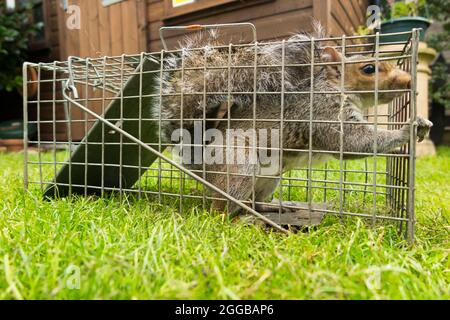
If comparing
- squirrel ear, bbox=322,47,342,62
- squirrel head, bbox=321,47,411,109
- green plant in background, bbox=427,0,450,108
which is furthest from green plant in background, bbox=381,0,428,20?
squirrel ear, bbox=322,47,342,62

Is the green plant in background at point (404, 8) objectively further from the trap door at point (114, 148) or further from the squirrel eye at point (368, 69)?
the trap door at point (114, 148)

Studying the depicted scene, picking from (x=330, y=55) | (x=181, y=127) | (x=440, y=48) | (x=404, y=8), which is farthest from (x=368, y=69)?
(x=440, y=48)

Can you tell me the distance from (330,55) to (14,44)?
5.74 metres

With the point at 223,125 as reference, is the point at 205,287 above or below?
below

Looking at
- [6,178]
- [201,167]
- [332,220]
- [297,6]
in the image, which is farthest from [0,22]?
[332,220]

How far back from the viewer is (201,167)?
177 centimetres

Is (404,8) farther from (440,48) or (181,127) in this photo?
(181,127)

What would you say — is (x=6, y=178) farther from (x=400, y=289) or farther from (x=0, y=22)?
(x=0, y=22)

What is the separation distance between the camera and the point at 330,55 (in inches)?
68.8

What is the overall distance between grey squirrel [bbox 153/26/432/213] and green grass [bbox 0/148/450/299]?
1.05ft

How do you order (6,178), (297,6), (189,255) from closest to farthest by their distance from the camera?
(189,255)
(6,178)
(297,6)

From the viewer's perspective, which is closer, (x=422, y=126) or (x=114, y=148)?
(x=422, y=126)

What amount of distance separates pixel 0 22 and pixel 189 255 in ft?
20.6

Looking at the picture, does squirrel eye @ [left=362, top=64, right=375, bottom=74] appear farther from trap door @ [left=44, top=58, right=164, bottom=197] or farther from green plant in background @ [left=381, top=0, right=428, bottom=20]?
green plant in background @ [left=381, top=0, right=428, bottom=20]
